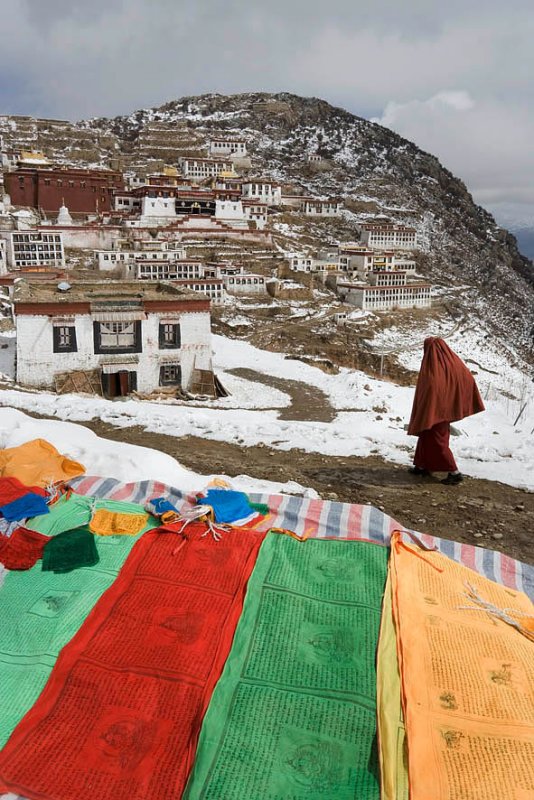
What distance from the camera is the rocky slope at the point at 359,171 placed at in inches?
3137

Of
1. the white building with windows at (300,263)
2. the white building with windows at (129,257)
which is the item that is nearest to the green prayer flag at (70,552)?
the white building with windows at (129,257)

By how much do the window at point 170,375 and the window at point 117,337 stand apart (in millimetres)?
1059

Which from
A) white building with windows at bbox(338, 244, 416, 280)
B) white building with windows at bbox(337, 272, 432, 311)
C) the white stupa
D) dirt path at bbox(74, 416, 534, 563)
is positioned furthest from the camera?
white building with windows at bbox(338, 244, 416, 280)

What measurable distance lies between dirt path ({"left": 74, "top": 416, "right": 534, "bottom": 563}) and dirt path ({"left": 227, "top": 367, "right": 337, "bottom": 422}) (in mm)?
5910

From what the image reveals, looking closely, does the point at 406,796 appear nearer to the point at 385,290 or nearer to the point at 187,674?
the point at 187,674

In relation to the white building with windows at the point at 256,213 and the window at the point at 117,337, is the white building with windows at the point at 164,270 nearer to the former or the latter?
the white building with windows at the point at 256,213

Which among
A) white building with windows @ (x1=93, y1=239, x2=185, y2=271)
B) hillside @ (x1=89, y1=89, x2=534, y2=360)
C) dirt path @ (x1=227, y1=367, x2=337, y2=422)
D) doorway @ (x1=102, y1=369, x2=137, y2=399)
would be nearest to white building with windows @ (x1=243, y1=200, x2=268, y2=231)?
hillside @ (x1=89, y1=89, x2=534, y2=360)

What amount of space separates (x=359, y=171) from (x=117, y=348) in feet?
358

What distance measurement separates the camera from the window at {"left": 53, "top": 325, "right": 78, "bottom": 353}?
16.4 m

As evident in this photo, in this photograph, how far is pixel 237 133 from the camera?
115 metres

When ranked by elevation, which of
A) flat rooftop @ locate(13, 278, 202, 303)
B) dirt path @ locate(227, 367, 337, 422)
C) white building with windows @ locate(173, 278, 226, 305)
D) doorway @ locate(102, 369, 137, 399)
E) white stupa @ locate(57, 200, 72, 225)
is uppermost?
white stupa @ locate(57, 200, 72, 225)

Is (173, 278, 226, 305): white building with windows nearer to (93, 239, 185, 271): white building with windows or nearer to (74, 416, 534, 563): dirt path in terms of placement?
(93, 239, 185, 271): white building with windows

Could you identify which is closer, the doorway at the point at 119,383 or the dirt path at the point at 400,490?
the dirt path at the point at 400,490

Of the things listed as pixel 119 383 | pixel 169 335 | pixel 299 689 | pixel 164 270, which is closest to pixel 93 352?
pixel 119 383
